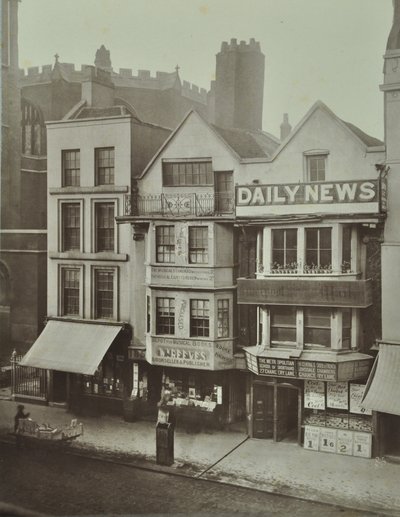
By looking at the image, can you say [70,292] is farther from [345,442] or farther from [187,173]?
[345,442]

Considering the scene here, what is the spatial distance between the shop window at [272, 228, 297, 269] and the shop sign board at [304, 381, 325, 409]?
341 centimetres

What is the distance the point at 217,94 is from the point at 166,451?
989 centimetres

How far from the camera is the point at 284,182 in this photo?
56.9 ft

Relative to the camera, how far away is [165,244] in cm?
1905

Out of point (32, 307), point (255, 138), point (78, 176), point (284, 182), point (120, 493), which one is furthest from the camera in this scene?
point (32, 307)

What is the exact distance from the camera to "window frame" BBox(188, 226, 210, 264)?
18484 mm

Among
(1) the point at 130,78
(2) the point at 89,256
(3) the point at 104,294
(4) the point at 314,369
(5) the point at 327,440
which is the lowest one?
(5) the point at 327,440

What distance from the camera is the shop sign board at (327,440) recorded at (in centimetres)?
1684

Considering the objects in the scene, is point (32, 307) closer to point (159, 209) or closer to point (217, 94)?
point (159, 209)

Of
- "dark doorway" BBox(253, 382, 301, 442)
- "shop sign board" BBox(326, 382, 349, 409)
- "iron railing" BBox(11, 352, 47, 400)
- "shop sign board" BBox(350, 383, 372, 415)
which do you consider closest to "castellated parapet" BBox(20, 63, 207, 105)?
"dark doorway" BBox(253, 382, 301, 442)

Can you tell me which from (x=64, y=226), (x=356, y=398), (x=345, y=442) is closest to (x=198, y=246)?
(x=64, y=226)

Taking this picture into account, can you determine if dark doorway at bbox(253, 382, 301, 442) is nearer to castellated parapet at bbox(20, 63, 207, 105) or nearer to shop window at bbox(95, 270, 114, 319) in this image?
shop window at bbox(95, 270, 114, 319)

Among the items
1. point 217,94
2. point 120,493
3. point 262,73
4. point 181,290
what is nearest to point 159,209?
point 181,290

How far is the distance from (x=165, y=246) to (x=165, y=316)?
85.7 inches
